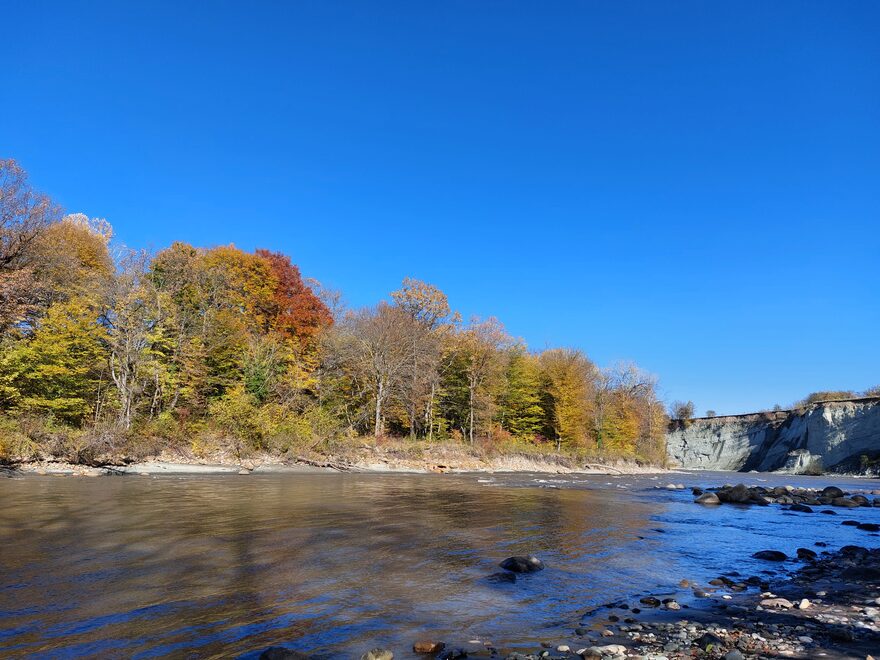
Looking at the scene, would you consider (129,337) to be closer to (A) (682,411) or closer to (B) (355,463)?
(B) (355,463)

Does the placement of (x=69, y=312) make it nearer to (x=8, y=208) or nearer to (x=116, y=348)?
(x=116, y=348)

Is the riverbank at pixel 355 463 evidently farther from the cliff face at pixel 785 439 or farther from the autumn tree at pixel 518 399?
the cliff face at pixel 785 439

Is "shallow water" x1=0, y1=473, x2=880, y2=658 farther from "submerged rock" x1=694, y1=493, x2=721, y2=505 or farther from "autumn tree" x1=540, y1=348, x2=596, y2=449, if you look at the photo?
"autumn tree" x1=540, y1=348, x2=596, y2=449

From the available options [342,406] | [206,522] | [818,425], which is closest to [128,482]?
[206,522]

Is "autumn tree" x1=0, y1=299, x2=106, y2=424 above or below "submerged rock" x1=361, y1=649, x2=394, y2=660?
above

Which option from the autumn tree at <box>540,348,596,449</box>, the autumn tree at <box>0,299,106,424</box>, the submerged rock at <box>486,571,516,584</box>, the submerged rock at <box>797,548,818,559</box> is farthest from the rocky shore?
the submerged rock at <box>797,548,818,559</box>

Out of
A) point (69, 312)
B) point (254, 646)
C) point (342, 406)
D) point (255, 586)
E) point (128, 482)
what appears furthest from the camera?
point (342, 406)

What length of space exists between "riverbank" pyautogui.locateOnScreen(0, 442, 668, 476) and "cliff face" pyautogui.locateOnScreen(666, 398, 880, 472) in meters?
34.0

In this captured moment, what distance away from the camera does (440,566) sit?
8.99 m

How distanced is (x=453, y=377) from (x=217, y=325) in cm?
2548

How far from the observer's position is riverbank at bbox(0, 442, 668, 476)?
23453 mm

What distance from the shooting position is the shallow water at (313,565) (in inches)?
217

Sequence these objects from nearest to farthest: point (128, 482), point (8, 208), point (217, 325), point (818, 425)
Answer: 1. point (128, 482)
2. point (8, 208)
3. point (217, 325)
4. point (818, 425)

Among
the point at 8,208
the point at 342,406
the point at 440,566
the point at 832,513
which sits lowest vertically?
the point at 832,513
